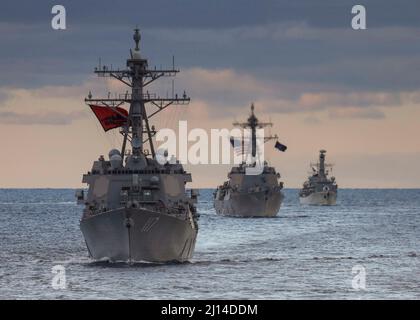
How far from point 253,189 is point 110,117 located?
74398 millimetres

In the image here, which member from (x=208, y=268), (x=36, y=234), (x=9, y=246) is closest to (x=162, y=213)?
(x=208, y=268)

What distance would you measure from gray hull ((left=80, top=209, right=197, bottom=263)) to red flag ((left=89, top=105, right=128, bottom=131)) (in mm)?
6451

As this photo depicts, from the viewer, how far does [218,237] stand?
3273 inches

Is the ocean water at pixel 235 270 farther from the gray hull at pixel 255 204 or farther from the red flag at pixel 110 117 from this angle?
the gray hull at pixel 255 204

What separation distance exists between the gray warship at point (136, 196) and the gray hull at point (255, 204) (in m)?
72.5

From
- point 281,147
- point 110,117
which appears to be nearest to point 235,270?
point 110,117

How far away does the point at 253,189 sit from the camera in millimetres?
131000

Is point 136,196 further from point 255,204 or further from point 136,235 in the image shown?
point 255,204

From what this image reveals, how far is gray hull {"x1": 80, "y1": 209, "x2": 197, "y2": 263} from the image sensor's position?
50812 mm

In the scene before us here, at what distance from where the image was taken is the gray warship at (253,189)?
13062 cm

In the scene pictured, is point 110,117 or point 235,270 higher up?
point 110,117

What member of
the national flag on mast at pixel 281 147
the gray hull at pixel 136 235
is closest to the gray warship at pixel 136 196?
the gray hull at pixel 136 235

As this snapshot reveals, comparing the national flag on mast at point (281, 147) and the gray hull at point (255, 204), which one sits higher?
the national flag on mast at point (281, 147)
